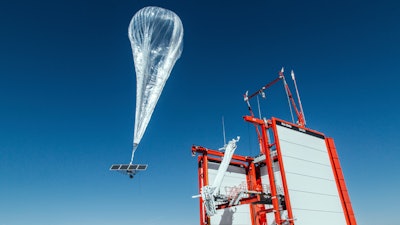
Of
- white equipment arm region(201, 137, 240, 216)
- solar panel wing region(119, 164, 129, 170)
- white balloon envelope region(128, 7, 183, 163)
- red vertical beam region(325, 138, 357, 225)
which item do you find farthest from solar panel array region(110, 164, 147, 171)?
red vertical beam region(325, 138, 357, 225)

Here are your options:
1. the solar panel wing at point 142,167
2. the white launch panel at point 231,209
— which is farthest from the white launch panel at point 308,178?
the solar panel wing at point 142,167

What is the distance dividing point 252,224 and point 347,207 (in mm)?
10874

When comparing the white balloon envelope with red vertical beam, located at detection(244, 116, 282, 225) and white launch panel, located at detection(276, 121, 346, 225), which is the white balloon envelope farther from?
white launch panel, located at detection(276, 121, 346, 225)

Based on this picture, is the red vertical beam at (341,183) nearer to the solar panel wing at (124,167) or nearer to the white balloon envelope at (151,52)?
the white balloon envelope at (151,52)

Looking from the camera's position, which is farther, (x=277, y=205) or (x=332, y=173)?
(x=332, y=173)

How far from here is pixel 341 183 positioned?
3105 centimetres

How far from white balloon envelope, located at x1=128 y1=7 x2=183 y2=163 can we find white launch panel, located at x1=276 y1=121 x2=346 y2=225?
627 inches

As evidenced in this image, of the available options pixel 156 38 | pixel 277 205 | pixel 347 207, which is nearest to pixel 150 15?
pixel 156 38

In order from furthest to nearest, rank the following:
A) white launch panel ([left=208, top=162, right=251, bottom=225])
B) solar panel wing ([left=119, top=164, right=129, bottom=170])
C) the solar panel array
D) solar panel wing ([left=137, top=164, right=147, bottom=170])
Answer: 1. white launch panel ([left=208, top=162, right=251, bottom=225])
2. solar panel wing ([left=119, top=164, right=129, bottom=170])
3. the solar panel array
4. solar panel wing ([left=137, top=164, right=147, bottom=170])

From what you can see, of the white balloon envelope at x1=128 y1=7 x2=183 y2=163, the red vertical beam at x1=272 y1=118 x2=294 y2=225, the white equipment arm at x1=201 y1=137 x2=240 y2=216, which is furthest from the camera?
the red vertical beam at x1=272 y1=118 x2=294 y2=225

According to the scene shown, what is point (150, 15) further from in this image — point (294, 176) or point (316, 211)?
point (316, 211)

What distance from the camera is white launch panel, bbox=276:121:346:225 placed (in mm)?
26158

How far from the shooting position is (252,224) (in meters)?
32.0

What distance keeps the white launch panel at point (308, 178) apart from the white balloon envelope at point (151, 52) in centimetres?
1594
